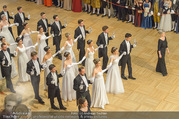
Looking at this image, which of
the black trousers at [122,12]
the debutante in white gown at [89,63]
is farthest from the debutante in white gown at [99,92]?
the black trousers at [122,12]

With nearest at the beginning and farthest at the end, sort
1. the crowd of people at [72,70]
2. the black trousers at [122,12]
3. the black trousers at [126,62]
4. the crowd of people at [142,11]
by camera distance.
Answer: the crowd of people at [72,70] → the black trousers at [126,62] → the crowd of people at [142,11] → the black trousers at [122,12]

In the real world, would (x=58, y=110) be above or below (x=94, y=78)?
below

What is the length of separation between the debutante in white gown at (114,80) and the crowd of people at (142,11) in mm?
4400

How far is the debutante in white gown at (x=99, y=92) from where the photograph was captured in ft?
25.4

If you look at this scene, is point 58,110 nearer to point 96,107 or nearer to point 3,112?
point 96,107

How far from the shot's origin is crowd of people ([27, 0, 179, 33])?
39.1 ft

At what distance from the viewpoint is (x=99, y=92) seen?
7.88 metres

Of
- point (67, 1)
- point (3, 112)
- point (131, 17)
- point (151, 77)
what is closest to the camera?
point (3, 112)

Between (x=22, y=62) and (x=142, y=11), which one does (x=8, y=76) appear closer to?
(x=22, y=62)

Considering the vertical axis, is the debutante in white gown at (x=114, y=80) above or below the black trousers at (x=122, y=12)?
below

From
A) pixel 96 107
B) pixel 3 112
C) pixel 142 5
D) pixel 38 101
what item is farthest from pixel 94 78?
pixel 142 5

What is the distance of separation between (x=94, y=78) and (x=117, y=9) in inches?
241

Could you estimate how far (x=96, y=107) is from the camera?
8125 millimetres

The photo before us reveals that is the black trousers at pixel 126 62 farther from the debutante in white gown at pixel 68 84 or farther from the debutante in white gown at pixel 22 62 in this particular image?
the debutante in white gown at pixel 22 62
